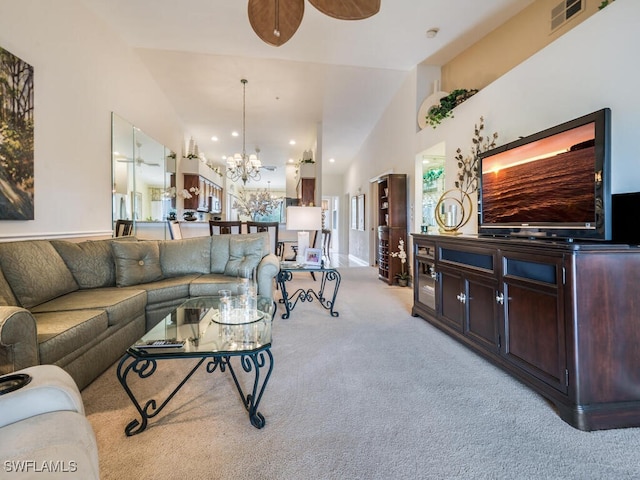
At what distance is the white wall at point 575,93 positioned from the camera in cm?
191

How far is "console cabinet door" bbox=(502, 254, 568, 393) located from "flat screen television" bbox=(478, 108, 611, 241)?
0.33m

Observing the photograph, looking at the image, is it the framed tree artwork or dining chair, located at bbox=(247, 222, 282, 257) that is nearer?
the framed tree artwork

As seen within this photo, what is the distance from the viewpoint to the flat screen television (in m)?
1.65

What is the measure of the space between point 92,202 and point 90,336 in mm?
2240

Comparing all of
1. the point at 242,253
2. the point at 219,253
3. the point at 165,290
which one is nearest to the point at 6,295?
the point at 165,290

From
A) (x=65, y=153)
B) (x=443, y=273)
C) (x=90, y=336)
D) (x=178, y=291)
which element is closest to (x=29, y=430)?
(x=90, y=336)

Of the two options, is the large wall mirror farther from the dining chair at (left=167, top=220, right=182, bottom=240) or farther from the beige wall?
the beige wall

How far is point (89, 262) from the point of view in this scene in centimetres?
267

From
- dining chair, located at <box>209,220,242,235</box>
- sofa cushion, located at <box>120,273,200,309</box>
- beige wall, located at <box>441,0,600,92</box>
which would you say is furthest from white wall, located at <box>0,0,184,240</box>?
beige wall, located at <box>441,0,600,92</box>

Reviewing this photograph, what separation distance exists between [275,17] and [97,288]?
264cm

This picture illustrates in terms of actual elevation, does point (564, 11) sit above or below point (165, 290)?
above

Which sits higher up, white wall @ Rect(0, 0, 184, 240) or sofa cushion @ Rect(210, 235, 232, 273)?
white wall @ Rect(0, 0, 184, 240)

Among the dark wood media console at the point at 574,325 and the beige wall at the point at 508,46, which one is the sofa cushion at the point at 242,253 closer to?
the dark wood media console at the point at 574,325

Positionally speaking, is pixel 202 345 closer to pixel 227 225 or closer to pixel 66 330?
pixel 66 330
